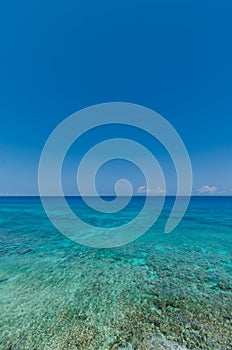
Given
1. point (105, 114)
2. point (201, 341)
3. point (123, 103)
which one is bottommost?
point (201, 341)

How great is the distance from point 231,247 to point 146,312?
11.2 metres

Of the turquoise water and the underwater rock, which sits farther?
the underwater rock

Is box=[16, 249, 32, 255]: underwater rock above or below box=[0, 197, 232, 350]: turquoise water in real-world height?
above

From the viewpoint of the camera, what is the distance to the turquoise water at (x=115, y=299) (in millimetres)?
5172

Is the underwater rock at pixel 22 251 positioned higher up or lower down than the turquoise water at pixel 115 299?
higher up

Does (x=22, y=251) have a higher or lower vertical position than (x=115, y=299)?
higher

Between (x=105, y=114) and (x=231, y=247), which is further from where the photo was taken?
(x=105, y=114)

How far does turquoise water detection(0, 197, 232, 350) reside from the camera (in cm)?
517

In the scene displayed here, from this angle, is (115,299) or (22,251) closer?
(115,299)

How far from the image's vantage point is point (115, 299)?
7070mm

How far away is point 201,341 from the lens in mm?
5039

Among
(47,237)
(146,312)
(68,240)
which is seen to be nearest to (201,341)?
(146,312)

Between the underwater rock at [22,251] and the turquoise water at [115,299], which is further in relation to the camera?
the underwater rock at [22,251]

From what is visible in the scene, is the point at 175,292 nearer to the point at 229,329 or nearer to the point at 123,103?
the point at 229,329
